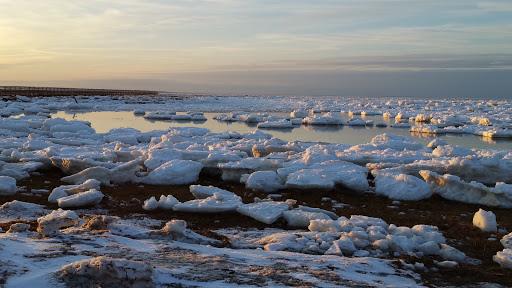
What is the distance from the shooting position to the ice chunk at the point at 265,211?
266 inches

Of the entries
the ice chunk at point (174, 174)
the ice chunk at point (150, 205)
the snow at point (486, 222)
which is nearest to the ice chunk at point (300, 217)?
the ice chunk at point (150, 205)

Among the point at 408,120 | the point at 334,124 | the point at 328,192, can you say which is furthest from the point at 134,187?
the point at 408,120

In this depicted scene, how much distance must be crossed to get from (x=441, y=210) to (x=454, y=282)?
3.15 m

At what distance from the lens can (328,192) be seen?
872cm

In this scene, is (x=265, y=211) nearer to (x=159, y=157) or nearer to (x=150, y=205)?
(x=150, y=205)

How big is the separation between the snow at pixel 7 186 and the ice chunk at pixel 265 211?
368cm

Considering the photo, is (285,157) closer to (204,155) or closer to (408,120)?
(204,155)

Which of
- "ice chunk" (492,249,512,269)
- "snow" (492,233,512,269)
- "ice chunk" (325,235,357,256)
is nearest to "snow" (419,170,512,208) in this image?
"snow" (492,233,512,269)

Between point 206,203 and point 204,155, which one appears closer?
point 206,203

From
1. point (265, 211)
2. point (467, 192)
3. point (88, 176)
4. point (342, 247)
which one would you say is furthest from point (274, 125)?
point (342, 247)

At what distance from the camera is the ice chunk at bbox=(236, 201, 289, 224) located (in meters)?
6.75

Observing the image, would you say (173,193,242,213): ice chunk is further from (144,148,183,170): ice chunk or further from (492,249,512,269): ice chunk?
(492,249,512,269): ice chunk

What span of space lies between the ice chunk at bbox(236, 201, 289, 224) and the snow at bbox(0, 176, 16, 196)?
3684mm

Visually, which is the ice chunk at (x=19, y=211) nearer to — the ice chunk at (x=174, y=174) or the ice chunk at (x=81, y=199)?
the ice chunk at (x=81, y=199)
